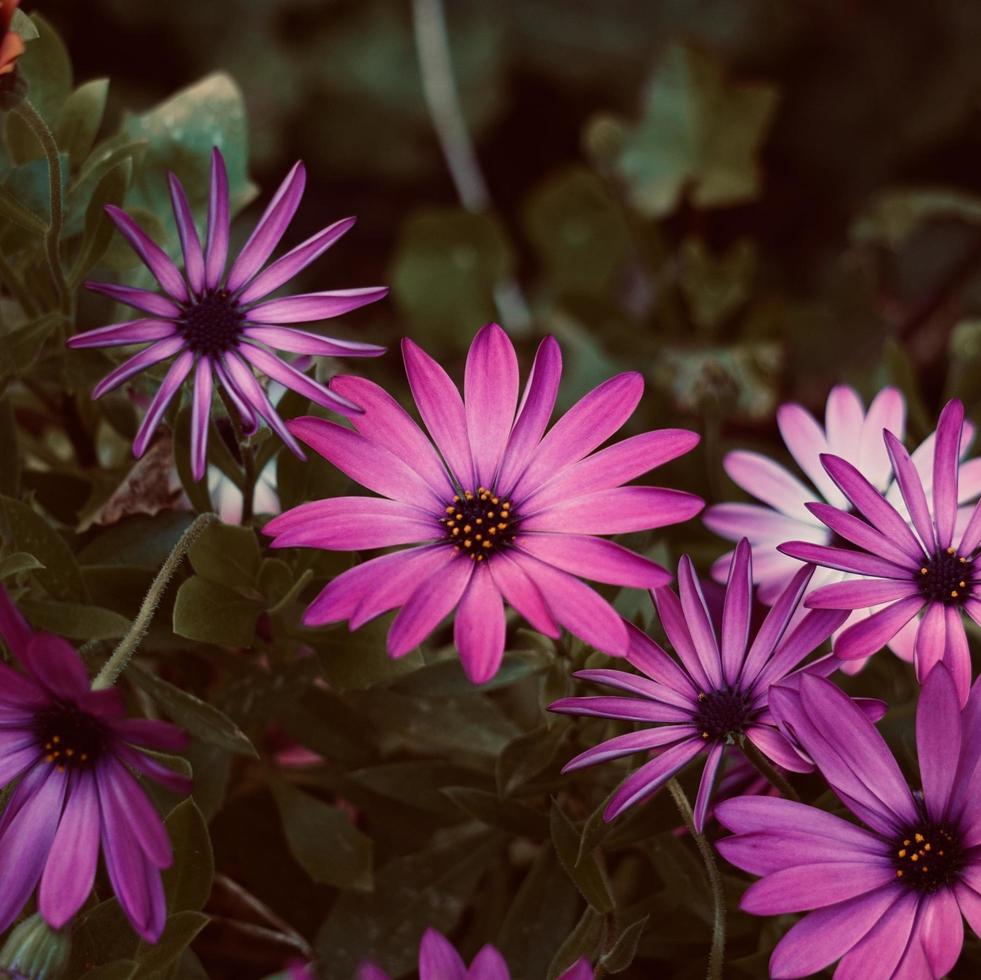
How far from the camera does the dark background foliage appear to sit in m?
0.45

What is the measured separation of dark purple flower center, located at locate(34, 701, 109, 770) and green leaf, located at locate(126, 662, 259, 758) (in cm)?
5

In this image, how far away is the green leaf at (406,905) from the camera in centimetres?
49

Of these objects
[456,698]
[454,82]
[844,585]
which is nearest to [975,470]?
[844,585]

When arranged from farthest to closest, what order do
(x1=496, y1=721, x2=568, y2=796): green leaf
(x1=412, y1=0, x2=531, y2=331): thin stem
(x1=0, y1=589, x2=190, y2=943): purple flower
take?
(x1=412, y1=0, x2=531, y2=331): thin stem → (x1=496, y1=721, x2=568, y2=796): green leaf → (x1=0, y1=589, x2=190, y2=943): purple flower

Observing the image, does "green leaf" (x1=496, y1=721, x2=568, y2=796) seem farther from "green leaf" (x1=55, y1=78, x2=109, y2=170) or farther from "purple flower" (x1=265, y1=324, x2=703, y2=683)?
"green leaf" (x1=55, y1=78, x2=109, y2=170)

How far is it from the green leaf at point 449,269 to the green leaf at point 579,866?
575 millimetres

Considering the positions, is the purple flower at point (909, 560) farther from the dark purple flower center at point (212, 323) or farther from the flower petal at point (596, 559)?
the dark purple flower center at point (212, 323)

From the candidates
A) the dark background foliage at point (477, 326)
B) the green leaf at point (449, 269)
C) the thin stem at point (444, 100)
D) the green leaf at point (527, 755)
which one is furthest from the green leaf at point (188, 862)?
the thin stem at point (444, 100)

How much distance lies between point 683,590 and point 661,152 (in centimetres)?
69

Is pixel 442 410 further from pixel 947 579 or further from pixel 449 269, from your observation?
pixel 449 269

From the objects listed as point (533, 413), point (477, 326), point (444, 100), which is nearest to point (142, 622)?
point (533, 413)

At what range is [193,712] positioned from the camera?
415 mm

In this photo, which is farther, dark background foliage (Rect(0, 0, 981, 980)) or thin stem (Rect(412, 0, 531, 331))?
thin stem (Rect(412, 0, 531, 331))

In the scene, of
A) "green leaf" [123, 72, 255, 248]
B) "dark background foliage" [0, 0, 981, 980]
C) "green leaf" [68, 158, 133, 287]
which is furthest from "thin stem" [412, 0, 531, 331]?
"green leaf" [68, 158, 133, 287]
